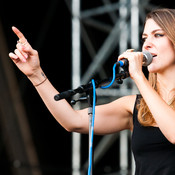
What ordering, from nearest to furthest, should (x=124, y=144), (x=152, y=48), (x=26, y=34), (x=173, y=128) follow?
(x=173, y=128) → (x=152, y=48) → (x=124, y=144) → (x=26, y=34)

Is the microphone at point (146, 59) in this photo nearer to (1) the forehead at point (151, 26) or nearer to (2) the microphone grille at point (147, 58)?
(2) the microphone grille at point (147, 58)

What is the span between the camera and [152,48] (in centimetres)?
164

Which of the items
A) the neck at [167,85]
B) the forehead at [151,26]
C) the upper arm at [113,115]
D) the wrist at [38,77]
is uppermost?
the forehead at [151,26]

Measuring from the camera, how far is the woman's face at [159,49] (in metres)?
1.64

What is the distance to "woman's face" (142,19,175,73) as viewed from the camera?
164 cm

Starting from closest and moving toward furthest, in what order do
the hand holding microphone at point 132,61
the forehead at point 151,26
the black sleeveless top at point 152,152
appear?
the hand holding microphone at point 132,61
the black sleeveless top at point 152,152
the forehead at point 151,26

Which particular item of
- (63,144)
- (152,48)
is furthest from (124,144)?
(152,48)

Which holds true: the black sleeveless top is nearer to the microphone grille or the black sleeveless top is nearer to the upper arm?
the upper arm

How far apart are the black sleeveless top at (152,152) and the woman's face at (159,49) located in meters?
0.27

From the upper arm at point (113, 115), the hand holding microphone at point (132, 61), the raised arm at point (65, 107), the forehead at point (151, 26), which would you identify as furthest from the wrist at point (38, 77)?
the forehead at point (151, 26)

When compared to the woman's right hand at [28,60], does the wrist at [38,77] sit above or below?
below

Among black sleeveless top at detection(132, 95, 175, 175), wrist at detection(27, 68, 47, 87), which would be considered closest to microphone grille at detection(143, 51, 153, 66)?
black sleeveless top at detection(132, 95, 175, 175)

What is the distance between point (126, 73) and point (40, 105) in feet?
12.3

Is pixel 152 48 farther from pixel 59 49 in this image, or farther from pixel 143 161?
pixel 59 49
